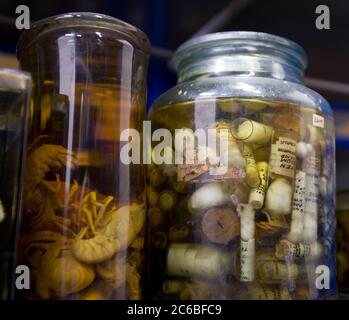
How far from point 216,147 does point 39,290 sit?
23cm

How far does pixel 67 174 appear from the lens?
0.55 meters

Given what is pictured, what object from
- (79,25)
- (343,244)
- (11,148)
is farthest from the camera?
(343,244)

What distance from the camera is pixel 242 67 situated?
0.67 meters

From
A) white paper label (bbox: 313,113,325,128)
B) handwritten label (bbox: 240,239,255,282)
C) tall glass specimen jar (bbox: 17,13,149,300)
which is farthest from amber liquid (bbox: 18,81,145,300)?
white paper label (bbox: 313,113,325,128)

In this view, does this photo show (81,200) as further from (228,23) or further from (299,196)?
(228,23)

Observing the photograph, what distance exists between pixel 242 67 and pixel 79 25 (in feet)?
0.65

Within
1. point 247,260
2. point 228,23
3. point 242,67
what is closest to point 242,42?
point 242,67

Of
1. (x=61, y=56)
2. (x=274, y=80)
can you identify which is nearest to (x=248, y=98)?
(x=274, y=80)

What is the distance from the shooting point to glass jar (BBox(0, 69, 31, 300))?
469 mm

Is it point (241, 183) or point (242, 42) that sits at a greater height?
point (242, 42)

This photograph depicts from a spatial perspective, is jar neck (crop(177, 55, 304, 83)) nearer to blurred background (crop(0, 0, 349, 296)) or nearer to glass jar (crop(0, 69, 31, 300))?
blurred background (crop(0, 0, 349, 296))

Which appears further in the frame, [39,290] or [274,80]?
[274,80]

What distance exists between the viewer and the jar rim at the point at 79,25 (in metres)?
0.60

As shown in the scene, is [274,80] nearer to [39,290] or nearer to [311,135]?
[311,135]
